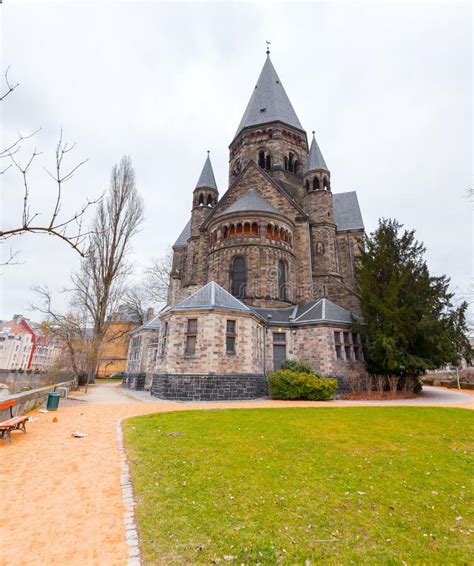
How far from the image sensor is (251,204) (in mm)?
25031

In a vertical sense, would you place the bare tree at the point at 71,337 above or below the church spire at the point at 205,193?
below

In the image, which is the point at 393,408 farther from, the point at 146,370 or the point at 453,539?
the point at 146,370

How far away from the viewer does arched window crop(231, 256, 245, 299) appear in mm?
23391

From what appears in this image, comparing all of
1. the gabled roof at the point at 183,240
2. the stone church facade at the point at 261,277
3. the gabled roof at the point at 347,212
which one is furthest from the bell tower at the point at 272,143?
the gabled roof at the point at 183,240

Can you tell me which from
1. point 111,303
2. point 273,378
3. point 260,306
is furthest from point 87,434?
point 111,303

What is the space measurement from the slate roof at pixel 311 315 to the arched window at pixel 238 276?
89.6 inches

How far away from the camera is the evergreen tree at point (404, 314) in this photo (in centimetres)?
1827

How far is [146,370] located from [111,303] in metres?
7.70

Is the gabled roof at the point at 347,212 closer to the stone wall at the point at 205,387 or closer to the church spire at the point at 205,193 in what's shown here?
the church spire at the point at 205,193

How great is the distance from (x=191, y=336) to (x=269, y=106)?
101ft

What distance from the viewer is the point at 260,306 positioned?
73.7 ft

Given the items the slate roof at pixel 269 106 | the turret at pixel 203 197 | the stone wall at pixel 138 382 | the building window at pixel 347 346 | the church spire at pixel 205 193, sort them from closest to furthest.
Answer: the building window at pixel 347 346 → the stone wall at pixel 138 382 → the turret at pixel 203 197 → the church spire at pixel 205 193 → the slate roof at pixel 269 106

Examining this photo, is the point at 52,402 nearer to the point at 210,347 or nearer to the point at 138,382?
the point at 210,347

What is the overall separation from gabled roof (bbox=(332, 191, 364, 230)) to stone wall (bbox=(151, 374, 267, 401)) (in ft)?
69.5
